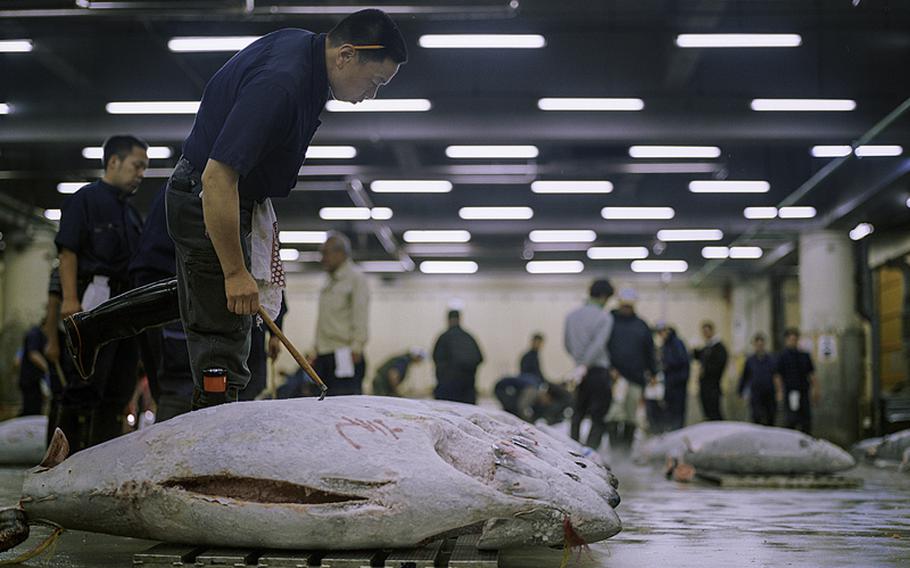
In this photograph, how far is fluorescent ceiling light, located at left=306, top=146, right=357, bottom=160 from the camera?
49.7 ft

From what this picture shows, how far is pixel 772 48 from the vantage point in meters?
11.7

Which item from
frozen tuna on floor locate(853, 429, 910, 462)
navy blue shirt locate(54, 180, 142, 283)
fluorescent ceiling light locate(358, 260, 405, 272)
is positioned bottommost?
frozen tuna on floor locate(853, 429, 910, 462)

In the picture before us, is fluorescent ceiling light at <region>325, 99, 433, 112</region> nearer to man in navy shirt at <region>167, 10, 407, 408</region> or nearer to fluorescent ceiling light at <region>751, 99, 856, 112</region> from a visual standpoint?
fluorescent ceiling light at <region>751, 99, 856, 112</region>

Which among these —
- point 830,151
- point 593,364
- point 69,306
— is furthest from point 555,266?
point 69,306

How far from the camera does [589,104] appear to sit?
1356 centimetres

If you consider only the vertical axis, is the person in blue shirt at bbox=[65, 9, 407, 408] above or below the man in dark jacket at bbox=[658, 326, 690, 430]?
above

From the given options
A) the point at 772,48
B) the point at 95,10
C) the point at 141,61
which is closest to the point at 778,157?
the point at 772,48

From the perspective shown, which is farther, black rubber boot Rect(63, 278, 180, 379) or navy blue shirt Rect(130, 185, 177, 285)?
navy blue shirt Rect(130, 185, 177, 285)

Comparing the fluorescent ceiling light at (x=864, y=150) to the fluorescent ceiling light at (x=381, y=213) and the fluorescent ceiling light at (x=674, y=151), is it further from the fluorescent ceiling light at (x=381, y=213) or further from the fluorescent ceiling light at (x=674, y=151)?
the fluorescent ceiling light at (x=381, y=213)

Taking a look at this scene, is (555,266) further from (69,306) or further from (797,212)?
(69,306)

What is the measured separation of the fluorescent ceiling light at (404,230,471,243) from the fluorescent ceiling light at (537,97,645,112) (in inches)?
360

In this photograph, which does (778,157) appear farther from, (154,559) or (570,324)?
(154,559)

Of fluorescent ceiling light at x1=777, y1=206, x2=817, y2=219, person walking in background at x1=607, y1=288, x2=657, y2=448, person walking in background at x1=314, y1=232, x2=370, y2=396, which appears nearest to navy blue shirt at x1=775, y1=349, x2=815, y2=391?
fluorescent ceiling light at x1=777, y1=206, x2=817, y2=219

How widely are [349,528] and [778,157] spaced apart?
14841mm
